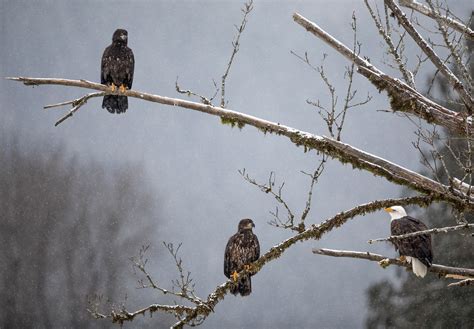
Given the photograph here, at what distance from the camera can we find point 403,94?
4.59 metres

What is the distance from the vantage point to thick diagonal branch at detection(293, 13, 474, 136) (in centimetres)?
444

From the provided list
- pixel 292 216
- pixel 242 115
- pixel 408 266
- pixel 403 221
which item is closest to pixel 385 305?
pixel 403 221

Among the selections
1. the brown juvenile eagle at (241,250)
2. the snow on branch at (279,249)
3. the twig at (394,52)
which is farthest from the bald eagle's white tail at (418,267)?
the twig at (394,52)

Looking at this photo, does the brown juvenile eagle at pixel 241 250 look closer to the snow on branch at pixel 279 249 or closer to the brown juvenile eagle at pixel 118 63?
the snow on branch at pixel 279 249

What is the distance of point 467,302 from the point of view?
1504 cm

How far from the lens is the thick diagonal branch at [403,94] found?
4438 millimetres

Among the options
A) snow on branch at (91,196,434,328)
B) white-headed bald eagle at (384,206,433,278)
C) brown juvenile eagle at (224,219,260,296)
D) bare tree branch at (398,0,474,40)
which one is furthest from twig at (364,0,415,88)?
brown juvenile eagle at (224,219,260,296)

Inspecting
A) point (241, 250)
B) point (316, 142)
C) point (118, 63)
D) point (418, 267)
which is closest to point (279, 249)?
point (316, 142)

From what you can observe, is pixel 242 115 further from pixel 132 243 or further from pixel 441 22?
pixel 132 243

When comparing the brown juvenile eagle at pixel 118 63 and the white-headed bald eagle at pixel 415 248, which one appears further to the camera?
the brown juvenile eagle at pixel 118 63

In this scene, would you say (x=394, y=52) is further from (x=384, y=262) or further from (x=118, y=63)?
(x=118, y=63)

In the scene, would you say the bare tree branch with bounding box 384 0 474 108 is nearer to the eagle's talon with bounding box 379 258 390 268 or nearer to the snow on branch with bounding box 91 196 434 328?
the snow on branch with bounding box 91 196 434 328

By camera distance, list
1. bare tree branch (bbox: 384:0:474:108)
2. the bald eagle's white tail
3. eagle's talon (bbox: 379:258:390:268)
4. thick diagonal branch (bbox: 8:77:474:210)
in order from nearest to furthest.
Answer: bare tree branch (bbox: 384:0:474:108) → thick diagonal branch (bbox: 8:77:474:210) → eagle's talon (bbox: 379:258:390:268) → the bald eagle's white tail

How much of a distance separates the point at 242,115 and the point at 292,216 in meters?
1.51
